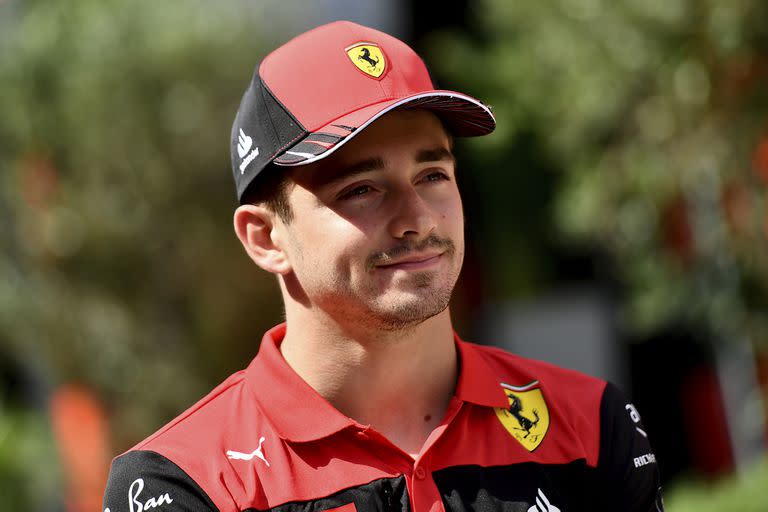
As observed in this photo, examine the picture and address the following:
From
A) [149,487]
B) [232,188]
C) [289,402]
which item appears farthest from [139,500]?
[232,188]

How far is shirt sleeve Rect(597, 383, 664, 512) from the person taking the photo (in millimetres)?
2311

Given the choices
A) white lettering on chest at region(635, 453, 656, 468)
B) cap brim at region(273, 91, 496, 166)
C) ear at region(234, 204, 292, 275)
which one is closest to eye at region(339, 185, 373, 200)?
cap brim at region(273, 91, 496, 166)

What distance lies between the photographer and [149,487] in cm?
214

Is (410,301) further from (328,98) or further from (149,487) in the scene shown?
(149,487)

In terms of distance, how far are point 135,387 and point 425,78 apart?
23.3ft

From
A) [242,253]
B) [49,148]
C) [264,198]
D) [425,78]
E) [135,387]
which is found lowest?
[135,387]

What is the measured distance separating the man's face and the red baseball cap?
0.18 ft

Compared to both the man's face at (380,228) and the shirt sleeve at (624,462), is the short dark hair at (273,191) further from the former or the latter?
the shirt sleeve at (624,462)

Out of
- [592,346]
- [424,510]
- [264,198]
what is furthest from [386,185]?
[592,346]

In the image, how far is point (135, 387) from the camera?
898cm

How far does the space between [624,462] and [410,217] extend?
0.74 m

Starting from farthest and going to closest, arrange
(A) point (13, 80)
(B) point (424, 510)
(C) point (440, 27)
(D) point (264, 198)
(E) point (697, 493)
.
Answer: (C) point (440, 27)
(A) point (13, 80)
(E) point (697, 493)
(D) point (264, 198)
(B) point (424, 510)

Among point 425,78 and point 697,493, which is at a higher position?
point 425,78

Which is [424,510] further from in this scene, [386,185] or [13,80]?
[13,80]
